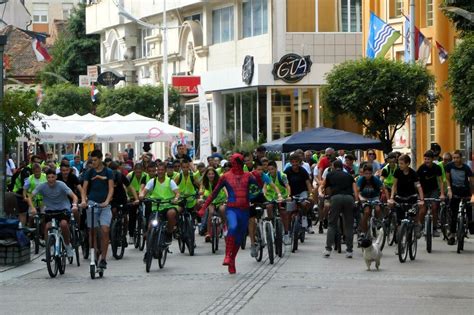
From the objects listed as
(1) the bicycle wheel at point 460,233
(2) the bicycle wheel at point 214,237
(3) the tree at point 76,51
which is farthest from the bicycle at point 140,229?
(3) the tree at point 76,51

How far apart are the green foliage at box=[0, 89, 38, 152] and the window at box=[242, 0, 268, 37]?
30760 millimetres

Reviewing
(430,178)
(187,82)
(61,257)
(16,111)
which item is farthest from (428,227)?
(187,82)

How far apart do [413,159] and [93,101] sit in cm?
2900

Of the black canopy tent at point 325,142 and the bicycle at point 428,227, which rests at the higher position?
the black canopy tent at point 325,142

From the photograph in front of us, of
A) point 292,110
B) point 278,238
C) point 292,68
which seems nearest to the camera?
point 278,238

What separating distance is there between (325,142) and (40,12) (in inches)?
3456

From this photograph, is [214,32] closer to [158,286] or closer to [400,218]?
[400,218]

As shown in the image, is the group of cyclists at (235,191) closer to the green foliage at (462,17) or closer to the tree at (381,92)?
the green foliage at (462,17)

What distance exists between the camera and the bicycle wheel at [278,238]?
21.8 metres

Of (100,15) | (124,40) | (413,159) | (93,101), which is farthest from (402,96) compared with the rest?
(100,15)

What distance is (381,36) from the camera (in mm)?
41406

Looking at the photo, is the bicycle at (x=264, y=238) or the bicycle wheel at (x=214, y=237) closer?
the bicycle at (x=264, y=238)

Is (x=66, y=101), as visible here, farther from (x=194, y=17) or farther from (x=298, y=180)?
(x=298, y=180)

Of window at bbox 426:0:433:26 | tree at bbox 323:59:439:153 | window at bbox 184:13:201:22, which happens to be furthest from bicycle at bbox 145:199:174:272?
window at bbox 184:13:201:22
